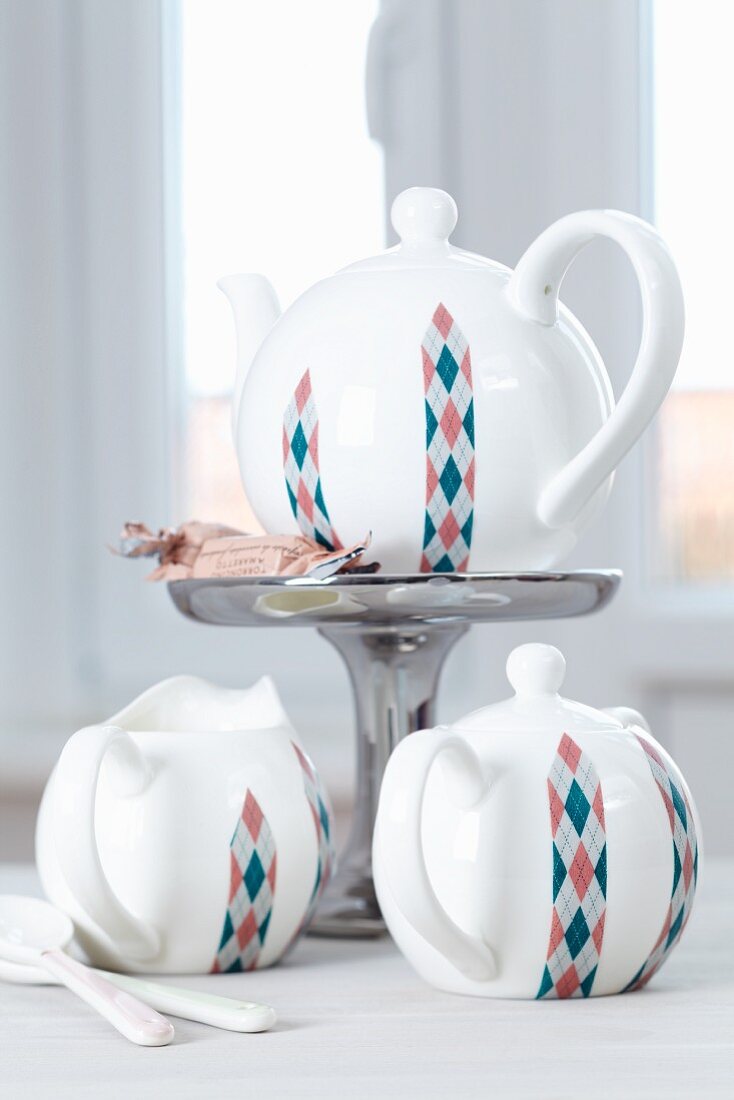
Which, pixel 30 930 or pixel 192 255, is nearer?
pixel 30 930

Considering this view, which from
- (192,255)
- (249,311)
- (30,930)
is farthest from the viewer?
(192,255)

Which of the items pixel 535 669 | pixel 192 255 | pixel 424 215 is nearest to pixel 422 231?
pixel 424 215

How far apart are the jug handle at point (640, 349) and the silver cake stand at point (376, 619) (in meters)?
0.04

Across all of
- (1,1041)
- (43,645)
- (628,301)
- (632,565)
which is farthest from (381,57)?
(1,1041)

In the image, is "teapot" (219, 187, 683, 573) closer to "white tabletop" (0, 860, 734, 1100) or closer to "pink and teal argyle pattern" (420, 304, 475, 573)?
"pink and teal argyle pattern" (420, 304, 475, 573)

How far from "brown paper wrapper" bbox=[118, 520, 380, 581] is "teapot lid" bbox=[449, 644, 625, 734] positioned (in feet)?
0.28

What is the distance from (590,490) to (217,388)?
3.99 feet

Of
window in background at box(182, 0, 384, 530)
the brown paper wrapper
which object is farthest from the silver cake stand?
window in background at box(182, 0, 384, 530)

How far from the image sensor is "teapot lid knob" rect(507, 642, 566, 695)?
550 millimetres

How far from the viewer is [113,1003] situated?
507 mm

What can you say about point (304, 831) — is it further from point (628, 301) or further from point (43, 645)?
point (43, 645)

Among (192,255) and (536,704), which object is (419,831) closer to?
(536,704)

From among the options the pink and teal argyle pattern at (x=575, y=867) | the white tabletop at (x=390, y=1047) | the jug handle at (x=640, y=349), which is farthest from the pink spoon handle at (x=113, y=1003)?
the jug handle at (x=640, y=349)

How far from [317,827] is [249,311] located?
0.90 ft
